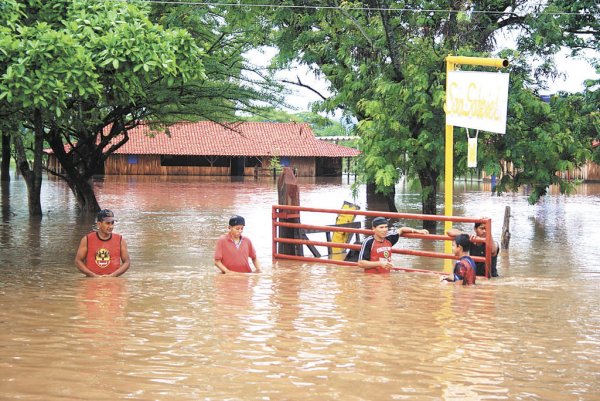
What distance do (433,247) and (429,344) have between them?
13.4m

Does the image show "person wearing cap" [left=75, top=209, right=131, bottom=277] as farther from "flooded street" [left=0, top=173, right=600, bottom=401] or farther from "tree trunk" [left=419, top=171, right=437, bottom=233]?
"tree trunk" [left=419, top=171, right=437, bottom=233]

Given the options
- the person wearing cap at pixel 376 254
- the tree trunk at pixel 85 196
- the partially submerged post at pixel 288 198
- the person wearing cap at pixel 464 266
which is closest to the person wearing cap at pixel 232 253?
the person wearing cap at pixel 376 254

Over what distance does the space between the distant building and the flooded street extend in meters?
52.2

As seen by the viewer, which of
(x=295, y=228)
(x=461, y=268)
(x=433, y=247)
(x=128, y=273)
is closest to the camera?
(x=461, y=268)

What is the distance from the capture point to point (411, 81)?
23719mm

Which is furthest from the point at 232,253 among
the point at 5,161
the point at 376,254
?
the point at 5,161

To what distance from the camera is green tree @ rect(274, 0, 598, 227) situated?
2330cm

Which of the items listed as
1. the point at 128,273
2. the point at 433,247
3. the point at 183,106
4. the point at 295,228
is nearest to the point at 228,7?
the point at 183,106

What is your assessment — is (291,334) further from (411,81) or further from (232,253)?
(411,81)

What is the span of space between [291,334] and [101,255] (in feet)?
12.3

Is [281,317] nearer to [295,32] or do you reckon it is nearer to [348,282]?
[348,282]

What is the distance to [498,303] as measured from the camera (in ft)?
36.6

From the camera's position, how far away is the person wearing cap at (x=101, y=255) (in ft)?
38.5

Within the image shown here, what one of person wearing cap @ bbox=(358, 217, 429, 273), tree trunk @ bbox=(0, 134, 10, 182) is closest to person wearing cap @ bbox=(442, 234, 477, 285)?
person wearing cap @ bbox=(358, 217, 429, 273)
